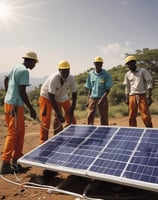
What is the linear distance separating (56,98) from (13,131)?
1628 mm

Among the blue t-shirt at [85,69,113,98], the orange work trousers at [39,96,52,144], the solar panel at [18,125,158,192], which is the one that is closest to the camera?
the solar panel at [18,125,158,192]

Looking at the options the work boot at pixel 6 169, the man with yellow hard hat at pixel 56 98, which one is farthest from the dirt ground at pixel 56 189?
the man with yellow hard hat at pixel 56 98

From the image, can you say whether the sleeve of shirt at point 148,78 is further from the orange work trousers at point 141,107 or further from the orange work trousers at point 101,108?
the orange work trousers at point 101,108

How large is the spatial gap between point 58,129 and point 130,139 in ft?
8.74

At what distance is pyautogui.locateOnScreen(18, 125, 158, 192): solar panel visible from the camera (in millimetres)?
4316

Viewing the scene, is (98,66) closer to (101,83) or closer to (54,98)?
(101,83)

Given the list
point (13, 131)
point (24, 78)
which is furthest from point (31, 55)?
point (13, 131)

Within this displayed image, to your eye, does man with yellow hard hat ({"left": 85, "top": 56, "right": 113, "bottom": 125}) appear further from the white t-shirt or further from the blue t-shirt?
the white t-shirt

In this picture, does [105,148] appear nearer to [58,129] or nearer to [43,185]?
[43,185]

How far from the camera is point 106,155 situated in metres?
4.96

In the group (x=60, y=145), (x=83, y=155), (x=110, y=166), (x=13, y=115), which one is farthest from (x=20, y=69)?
(x=110, y=166)

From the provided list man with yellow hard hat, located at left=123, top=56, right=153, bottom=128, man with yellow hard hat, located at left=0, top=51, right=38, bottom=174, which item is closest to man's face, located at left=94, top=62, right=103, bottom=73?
man with yellow hard hat, located at left=123, top=56, right=153, bottom=128

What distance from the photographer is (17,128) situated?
245 inches

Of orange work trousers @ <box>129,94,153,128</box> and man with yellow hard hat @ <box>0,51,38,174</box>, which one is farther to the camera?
orange work trousers @ <box>129,94,153,128</box>
